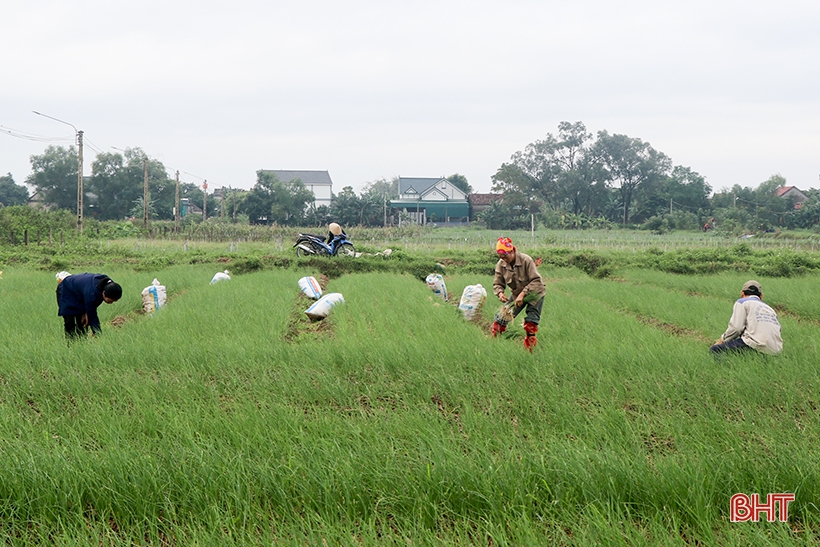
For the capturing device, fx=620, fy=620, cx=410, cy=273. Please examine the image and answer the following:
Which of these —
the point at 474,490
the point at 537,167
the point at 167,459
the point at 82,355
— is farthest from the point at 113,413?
the point at 537,167

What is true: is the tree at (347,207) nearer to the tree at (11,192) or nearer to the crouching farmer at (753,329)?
the tree at (11,192)

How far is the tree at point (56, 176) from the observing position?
1750 inches

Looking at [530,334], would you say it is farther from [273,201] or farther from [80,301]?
[273,201]

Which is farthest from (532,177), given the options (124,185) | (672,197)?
(124,185)

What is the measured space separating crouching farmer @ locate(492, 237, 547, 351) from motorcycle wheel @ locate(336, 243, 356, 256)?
12.3 m

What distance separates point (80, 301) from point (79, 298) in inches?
1.4

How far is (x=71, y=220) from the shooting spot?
96.6 feet

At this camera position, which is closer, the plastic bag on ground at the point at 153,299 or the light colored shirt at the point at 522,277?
the light colored shirt at the point at 522,277

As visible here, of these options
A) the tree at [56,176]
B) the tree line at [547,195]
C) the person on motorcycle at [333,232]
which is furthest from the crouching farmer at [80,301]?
the tree at [56,176]

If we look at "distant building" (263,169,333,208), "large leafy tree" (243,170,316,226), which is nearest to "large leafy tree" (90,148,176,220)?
"large leafy tree" (243,170,316,226)

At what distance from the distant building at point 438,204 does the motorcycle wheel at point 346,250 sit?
31522 millimetres

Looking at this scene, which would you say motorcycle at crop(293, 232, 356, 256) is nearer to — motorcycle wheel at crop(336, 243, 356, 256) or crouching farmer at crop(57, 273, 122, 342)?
motorcycle wheel at crop(336, 243, 356, 256)

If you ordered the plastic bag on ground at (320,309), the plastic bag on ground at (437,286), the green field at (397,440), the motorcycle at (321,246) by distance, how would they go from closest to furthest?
the green field at (397,440) < the plastic bag on ground at (320,309) < the plastic bag on ground at (437,286) < the motorcycle at (321,246)

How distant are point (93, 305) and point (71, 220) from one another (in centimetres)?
2644
